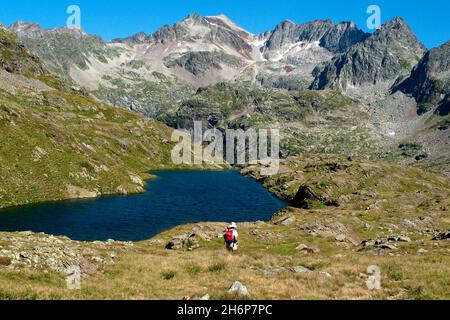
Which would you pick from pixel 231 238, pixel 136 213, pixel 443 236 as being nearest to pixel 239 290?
pixel 231 238

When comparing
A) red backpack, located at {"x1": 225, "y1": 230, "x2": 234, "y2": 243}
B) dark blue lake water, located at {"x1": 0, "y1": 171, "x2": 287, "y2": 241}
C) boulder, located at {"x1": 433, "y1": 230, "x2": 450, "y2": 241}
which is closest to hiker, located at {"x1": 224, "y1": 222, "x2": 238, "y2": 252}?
red backpack, located at {"x1": 225, "y1": 230, "x2": 234, "y2": 243}

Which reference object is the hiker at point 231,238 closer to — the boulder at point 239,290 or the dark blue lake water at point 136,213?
the boulder at point 239,290

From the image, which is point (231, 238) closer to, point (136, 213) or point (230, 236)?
point (230, 236)

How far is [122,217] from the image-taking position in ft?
358

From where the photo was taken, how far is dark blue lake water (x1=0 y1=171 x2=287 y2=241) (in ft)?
303

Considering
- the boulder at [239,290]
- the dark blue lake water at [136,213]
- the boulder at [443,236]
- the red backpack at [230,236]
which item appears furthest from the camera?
the dark blue lake water at [136,213]

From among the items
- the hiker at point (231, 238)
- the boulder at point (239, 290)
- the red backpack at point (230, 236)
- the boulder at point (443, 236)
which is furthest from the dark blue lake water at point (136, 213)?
the boulder at point (239, 290)

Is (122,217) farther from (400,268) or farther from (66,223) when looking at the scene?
(400,268)

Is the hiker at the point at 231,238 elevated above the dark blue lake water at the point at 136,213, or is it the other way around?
the dark blue lake water at the point at 136,213

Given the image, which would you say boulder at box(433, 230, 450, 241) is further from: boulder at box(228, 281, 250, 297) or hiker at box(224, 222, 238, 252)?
boulder at box(228, 281, 250, 297)

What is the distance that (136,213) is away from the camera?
116 metres

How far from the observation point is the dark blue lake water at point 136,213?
92.2 metres

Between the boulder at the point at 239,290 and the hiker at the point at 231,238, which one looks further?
the hiker at the point at 231,238
